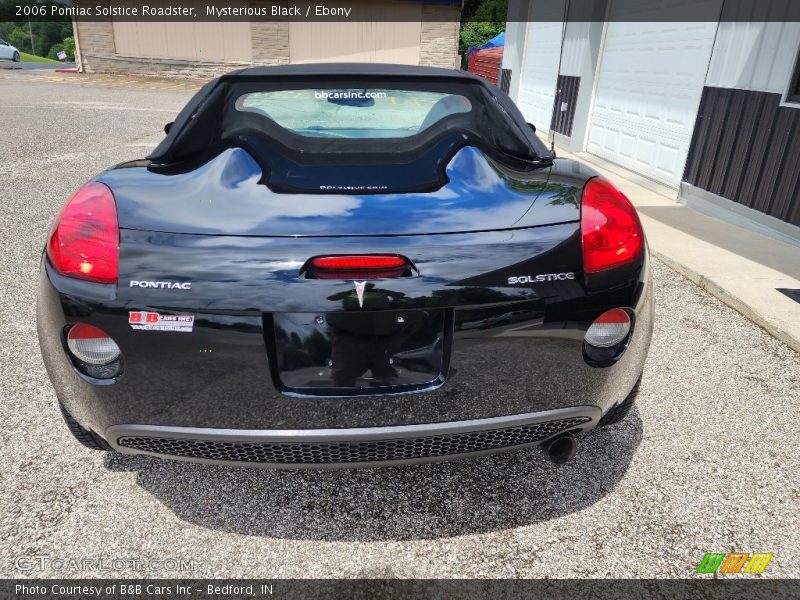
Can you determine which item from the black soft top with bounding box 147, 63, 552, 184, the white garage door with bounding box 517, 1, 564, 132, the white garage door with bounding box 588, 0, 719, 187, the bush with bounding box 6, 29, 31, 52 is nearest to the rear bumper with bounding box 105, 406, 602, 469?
the black soft top with bounding box 147, 63, 552, 184

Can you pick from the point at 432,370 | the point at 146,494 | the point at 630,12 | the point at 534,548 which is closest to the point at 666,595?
the point at 534,548

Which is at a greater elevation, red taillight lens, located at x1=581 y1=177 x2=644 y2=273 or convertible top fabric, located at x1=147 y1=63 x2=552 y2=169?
convertible top fabric, located at x1=147 y1=63 x2=552 y2=169

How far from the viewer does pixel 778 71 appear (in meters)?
5.92

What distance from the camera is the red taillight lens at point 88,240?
1.58m

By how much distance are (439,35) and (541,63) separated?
1625 cm

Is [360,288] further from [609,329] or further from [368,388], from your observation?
[609,329]

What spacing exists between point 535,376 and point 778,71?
20.0ft

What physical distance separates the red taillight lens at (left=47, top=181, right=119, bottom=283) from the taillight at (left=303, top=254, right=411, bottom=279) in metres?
0.56

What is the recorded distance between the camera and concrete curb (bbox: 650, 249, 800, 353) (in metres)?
3.51

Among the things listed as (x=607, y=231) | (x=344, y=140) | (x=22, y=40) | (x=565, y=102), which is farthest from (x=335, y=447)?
(x=22, y=40)

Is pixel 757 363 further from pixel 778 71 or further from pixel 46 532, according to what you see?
pixel 778 71

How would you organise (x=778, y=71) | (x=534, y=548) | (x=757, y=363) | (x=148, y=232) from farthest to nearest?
(x=778, y=71)
(x=757, y=363)
(x=534, y=548)
(x=148, y=232)

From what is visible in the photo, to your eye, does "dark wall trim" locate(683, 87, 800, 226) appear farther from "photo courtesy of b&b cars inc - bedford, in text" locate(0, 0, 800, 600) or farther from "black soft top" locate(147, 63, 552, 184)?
"black soft top" locate(147, 63, 552, 184)

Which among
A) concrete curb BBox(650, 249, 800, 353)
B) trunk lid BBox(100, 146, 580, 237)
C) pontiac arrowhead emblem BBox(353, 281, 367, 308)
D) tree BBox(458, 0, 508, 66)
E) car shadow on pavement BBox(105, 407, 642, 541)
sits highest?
tree BBox(458, 0, 508, 66)
